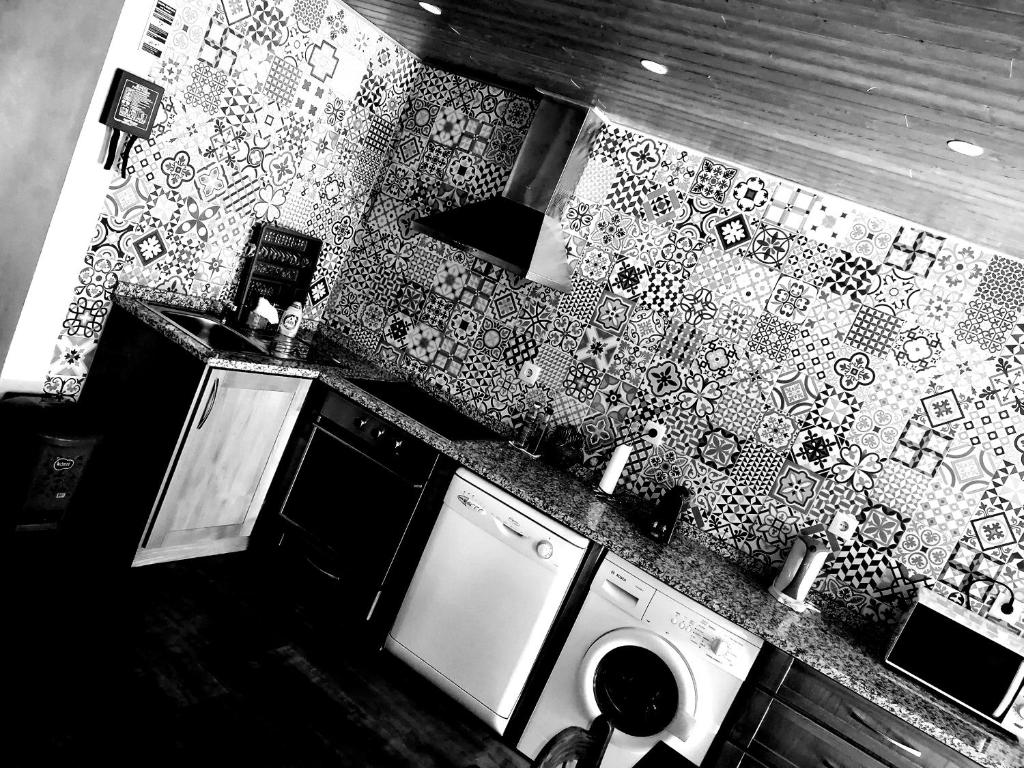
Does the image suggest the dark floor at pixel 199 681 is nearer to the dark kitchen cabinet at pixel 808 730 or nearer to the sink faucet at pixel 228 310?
the dark kitchen cabinet at pixel 808 730

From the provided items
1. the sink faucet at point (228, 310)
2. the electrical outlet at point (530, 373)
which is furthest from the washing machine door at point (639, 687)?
the sink faucet at point (228, 310)

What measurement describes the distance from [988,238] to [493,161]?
227 cm

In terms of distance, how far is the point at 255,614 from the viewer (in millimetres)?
2812

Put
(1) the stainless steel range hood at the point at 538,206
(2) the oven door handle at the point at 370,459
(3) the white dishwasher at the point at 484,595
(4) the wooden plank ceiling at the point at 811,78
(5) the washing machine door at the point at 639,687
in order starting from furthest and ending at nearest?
(1) the stainless steel range hood at the point at 538,206, (2) the oven door handle at the point at 370,459, (3) the white dishwasher at the point at 484,595, (5) the washing machine door at the point at 639,687, (4) the wooden plank ceiling at the point at 811,78

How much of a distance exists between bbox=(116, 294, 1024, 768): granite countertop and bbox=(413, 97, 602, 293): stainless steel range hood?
2.81 feet

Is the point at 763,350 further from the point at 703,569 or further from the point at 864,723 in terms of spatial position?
the point at 864,723

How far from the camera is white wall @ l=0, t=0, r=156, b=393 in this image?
2484 mm

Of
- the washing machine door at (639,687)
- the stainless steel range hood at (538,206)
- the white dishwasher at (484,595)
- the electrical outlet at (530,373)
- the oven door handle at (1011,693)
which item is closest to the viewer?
the oven door handle at (1011,693)

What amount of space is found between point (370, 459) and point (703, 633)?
1.55 metres

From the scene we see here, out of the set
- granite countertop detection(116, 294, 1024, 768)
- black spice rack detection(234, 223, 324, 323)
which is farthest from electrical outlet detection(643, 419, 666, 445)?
black spice rack detection(234, 223, 324, 323)

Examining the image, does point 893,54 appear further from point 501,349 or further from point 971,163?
point 501,349

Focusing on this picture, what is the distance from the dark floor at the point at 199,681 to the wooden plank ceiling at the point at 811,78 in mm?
2526

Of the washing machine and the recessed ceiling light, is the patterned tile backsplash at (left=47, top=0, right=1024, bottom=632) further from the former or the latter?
the recessed ceiling light

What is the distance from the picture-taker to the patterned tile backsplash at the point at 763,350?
2.68m
